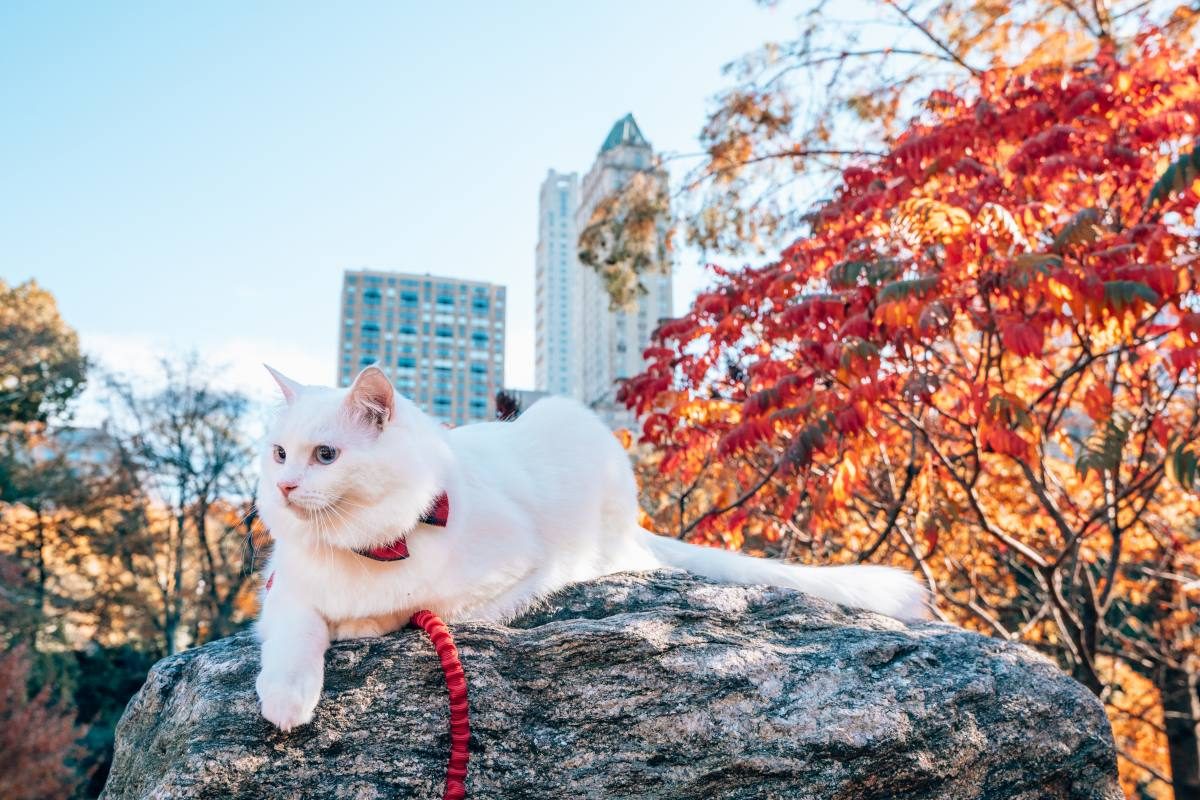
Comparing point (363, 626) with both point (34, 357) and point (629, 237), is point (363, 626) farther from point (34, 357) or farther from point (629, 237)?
point (34, 357)

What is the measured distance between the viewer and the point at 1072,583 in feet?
17.8

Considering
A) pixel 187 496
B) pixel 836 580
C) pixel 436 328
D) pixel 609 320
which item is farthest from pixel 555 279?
pixel 836 580

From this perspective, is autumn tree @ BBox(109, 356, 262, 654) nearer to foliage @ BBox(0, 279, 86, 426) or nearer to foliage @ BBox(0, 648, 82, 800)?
foliage @ BBox(0, 279, 86, 426)

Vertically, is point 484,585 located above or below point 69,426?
below

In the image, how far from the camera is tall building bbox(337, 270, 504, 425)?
58094 millimetres

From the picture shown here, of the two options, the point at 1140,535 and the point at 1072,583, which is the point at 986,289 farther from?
the point at 1140,535

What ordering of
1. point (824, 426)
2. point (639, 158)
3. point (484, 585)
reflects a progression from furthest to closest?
point (639, 158)
point (824, 426)
point (484, 585)

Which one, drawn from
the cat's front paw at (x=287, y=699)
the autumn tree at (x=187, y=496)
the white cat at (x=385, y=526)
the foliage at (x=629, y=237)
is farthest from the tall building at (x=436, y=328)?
the cat's front paw at (x=287, y=699)

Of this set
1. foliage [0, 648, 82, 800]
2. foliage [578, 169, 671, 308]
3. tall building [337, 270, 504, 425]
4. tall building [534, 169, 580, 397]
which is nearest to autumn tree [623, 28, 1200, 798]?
foliage [578, 169, 671, 308]

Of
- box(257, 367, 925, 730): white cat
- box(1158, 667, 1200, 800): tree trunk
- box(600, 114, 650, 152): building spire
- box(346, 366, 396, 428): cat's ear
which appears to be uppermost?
box(600, 114, 650, 152): building spire

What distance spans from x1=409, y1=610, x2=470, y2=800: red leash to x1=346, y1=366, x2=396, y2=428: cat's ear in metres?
0.57

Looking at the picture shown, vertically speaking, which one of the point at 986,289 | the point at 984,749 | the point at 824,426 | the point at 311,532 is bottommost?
the point at 984,749

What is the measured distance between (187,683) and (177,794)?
1.49 ft

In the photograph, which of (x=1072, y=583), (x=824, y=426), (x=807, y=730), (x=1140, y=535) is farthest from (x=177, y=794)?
(x=1140, y=535)
